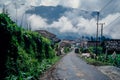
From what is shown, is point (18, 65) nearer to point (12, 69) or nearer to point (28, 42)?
point (12, 69)

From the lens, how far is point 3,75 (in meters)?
19.5

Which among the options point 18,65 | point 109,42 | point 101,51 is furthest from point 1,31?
point 101,51

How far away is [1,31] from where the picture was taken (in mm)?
19922

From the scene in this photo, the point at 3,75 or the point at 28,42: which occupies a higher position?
the point at 28,42

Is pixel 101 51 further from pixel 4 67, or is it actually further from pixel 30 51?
pixel 4 67

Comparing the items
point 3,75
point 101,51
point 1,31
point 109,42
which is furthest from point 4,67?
point 101,51

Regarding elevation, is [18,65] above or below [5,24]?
below

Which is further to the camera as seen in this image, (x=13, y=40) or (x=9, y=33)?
(x=13, y=40)

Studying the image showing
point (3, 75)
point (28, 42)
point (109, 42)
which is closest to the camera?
point (3, 75)

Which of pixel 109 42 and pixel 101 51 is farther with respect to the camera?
pixel 101 51

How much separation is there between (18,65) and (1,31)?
156 inches

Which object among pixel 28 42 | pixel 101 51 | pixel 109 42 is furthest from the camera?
pixel 101 51

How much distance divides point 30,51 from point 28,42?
1.30 metres

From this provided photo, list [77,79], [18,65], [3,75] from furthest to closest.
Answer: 1. [77,79]
2. [18,65]
3. [3,75]
